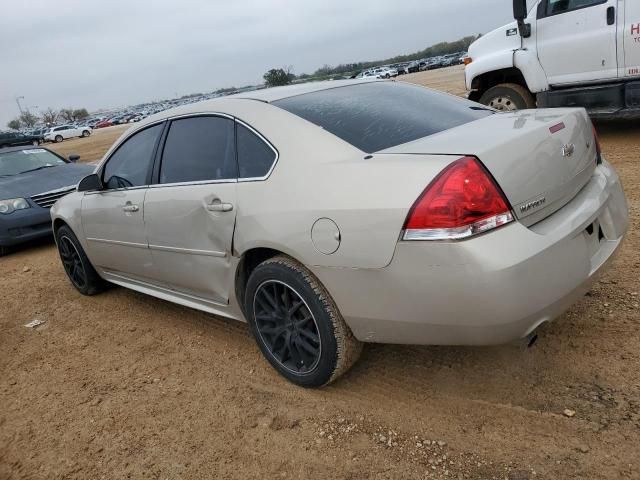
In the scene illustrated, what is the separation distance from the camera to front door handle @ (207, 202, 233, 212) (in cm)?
293

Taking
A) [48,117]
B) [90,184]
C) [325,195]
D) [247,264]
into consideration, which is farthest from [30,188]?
[48,117]

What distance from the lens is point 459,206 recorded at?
2141 mm

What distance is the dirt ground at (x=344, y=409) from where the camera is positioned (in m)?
2.30

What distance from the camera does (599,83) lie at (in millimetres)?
6941

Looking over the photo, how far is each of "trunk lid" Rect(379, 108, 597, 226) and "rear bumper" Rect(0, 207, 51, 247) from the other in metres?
6.15

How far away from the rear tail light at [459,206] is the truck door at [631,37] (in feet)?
18.4

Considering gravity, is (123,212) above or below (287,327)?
above

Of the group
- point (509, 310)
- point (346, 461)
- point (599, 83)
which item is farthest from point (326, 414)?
point (599, 83)

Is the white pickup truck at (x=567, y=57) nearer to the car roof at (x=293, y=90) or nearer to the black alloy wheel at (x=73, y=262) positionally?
the car roof at (x=293, y=90)

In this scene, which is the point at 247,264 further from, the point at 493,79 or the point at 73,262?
the point at 493,79

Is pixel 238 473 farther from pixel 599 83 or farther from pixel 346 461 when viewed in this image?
pixel 599 83

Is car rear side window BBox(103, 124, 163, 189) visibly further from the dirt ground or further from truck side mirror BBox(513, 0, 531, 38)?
Answer: truck side mirror BBox(513, 0, 531, 38)

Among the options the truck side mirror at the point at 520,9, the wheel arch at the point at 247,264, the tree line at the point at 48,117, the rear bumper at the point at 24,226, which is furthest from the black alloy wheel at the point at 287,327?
the tree line at the point at 48,117

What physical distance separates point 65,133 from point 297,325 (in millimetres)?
53145
